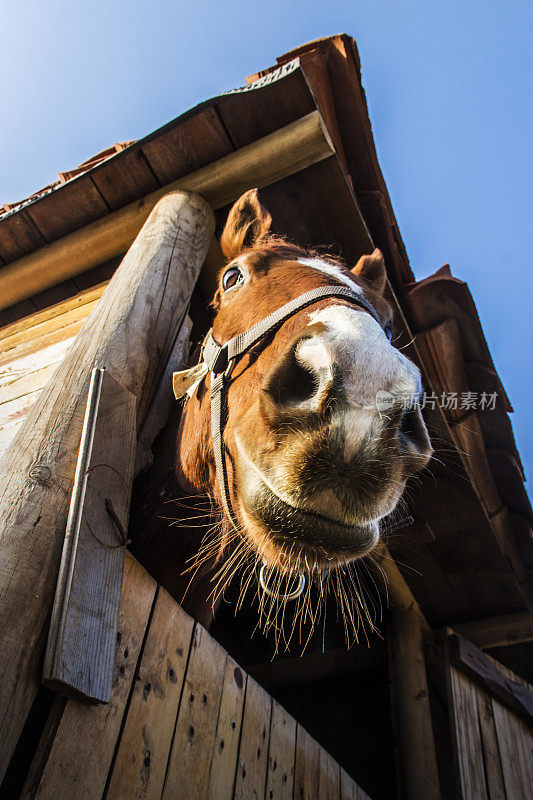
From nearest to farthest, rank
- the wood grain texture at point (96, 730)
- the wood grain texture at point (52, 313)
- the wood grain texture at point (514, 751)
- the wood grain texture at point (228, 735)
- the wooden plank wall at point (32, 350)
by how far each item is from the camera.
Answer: the wood grain texture at point (96, 730)
the wood grain texture at point (228, 735)
the wooden plank wall at point (32, 350)
the wood grain texture at point (514, 751)
the wood grain texture at point (52, 313)

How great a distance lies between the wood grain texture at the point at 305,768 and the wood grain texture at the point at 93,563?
117 centimetres

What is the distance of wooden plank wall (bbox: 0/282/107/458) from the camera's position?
6.86ft

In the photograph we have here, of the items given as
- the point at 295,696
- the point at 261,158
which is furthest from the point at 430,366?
the point at 295,696

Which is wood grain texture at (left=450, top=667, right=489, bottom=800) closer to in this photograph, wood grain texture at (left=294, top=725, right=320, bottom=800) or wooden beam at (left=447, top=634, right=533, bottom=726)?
wooden beam at (left=447, top=634, right=533, bottom=726)

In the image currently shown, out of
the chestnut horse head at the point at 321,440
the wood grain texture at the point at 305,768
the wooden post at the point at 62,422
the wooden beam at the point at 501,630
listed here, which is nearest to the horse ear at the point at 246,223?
the wooden post at the point at 62,422

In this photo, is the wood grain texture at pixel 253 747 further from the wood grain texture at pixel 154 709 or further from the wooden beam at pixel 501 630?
the wooden beam at pixel 501 630

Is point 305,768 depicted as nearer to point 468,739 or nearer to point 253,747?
point 253,747

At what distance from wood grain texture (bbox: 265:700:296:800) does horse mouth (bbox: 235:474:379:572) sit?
905 millimetres

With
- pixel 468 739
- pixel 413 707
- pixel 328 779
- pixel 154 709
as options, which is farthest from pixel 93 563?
pixel 413 707

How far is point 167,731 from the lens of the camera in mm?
1175

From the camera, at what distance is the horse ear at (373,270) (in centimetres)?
233

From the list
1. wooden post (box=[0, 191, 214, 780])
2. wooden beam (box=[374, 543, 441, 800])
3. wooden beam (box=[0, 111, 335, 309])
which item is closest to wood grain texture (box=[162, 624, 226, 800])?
wooden post (box=[0, 191, 214, 780])

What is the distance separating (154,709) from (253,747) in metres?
0.58

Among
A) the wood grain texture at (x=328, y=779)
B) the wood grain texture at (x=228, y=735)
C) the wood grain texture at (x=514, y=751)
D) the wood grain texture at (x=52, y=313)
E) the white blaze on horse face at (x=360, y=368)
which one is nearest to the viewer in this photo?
the white blaze on horse face at (x=360, y=368)
